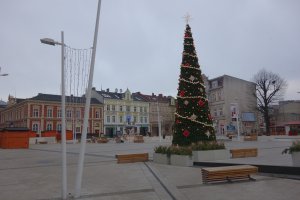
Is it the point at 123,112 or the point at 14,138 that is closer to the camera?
the point at 14,138

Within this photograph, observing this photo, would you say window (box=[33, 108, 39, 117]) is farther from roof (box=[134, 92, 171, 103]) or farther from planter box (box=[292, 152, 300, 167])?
planter box (box=[292, 152, 300, 167])

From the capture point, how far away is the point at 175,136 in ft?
61.5

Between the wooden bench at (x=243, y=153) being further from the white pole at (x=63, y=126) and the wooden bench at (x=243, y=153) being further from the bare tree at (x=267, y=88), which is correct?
the bare tree at (x=267, y=88)

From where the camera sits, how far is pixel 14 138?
140 ft

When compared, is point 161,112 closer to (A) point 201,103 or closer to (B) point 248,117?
(B) point 248,117

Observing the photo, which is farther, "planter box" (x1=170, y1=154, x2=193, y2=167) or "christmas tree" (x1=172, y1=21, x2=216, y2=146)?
"christmas tree" (x1=172, y1=21, x2=216, y2=146)

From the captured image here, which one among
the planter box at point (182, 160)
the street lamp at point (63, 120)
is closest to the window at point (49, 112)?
the planter box at point (182, 160)

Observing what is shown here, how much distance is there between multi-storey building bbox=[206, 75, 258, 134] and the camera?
75500 mm

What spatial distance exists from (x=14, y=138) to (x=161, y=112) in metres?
63.2

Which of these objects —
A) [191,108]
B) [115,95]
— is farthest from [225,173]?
[115,95]

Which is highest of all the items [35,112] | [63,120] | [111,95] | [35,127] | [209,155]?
[111,95]

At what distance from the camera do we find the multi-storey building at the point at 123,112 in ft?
297

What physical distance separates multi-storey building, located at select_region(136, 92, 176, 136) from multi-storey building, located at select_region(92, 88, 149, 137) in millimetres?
1740

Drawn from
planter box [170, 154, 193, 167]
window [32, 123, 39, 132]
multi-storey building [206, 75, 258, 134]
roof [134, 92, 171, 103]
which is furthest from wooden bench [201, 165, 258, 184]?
roof [134, 92, 171, 103]
